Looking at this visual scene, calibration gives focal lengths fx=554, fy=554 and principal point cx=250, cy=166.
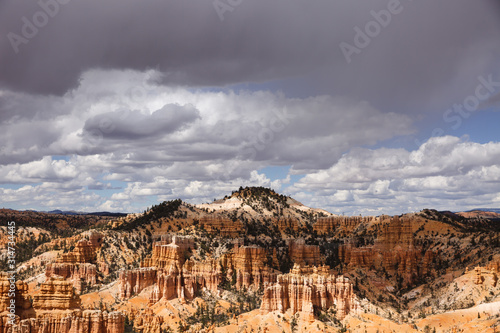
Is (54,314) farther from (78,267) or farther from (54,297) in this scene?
(78,267)

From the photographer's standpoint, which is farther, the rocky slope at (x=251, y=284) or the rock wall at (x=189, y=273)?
the rock wall at (x=189, y=273)

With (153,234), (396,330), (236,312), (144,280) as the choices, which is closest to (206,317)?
(236,312)

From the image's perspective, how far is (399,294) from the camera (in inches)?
6732

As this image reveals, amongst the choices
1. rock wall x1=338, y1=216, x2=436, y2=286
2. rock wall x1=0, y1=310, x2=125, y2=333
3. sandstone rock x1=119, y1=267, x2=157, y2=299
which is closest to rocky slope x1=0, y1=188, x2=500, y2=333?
rock wall x1=0, y1=310, x2=125, y2=333

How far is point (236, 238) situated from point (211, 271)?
34372mm

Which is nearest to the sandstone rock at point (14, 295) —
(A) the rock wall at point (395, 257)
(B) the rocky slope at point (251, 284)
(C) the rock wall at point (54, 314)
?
(C) the rock wall at point (54, 314)

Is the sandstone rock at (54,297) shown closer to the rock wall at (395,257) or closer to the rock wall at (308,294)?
the rock wall at (308,294)

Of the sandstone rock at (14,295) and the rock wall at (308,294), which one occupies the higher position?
the sandstone rock at (14,295)

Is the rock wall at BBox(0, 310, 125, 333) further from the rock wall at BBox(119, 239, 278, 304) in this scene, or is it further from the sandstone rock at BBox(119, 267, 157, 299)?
the sandstone rock at BBox(119, 267, 157, 299)

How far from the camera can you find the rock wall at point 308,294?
12419cm

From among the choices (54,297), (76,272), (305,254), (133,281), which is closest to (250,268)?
(305,254)

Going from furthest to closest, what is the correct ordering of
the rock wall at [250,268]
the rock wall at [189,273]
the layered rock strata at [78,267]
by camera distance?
1. the rock wall at [250,268]
2. the layered rock strata at [78,267]
3. the rock wall at [189,273]

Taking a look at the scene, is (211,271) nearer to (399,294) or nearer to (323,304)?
(323,304)

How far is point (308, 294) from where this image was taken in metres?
125
